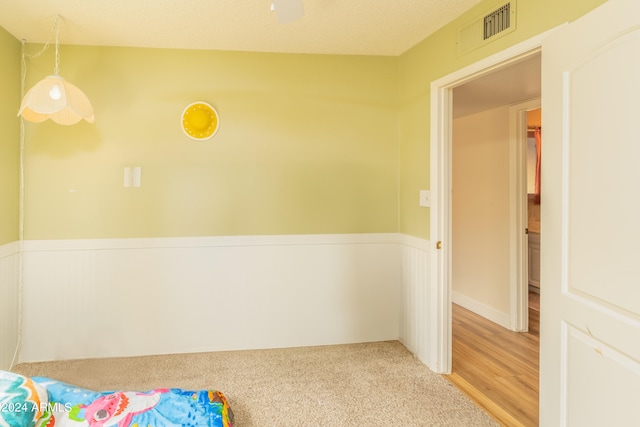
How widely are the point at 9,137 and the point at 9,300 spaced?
1.16 m

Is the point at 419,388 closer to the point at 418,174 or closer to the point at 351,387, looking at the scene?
the point at 351,387

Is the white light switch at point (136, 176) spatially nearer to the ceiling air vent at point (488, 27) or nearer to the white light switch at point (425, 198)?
the white light switch at point (425, 198)

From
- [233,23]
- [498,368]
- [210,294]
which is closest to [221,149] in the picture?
[233,23]

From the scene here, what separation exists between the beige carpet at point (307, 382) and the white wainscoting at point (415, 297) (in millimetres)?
111

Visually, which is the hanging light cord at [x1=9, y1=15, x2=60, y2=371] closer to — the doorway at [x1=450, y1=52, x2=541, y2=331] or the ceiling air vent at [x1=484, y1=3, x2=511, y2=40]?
the ceiling air vent at [x1=484, y1=3, x2=511, y2=40]

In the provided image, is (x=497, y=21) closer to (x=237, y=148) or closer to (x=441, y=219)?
(x=441, y=219)

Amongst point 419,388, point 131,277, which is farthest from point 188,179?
point 419,388

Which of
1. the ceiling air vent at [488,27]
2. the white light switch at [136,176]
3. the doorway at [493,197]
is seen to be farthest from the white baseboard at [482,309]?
the white light switch at [136,176]

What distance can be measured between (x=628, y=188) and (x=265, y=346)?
8.77 feet

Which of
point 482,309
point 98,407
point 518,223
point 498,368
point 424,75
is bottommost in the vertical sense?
point 498,368

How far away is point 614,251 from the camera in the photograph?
1.41 metres

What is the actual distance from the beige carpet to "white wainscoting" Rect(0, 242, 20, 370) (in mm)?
167

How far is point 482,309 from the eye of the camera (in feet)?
13.8

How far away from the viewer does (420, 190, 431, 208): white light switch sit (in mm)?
2885
